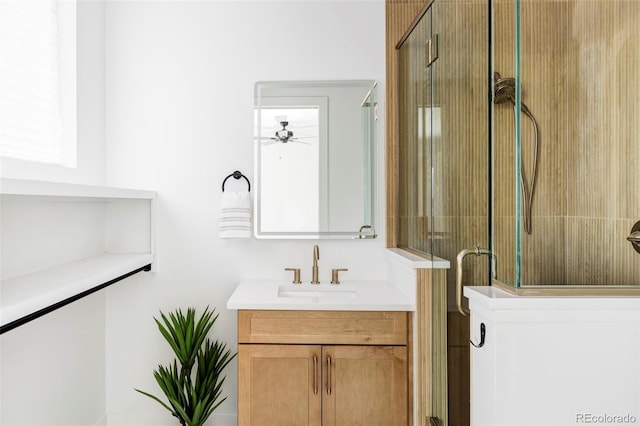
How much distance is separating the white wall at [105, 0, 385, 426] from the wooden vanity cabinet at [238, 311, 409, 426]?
1.67ft

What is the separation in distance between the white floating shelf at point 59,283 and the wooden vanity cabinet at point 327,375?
614 mm

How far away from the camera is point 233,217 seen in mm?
2156

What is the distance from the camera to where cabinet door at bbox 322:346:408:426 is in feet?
5.95

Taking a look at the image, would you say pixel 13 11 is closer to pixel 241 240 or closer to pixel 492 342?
pixel 241 240

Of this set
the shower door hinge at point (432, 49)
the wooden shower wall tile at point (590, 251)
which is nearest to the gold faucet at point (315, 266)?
the shower door hinge at point (432, 49)

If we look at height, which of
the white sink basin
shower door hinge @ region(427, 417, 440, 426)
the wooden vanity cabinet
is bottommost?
shower door hinge @ region(427, 417, 440, 426)

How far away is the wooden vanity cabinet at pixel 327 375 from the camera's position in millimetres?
1812

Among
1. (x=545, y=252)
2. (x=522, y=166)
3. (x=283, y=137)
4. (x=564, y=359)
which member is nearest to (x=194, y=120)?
(x=283, y=137)

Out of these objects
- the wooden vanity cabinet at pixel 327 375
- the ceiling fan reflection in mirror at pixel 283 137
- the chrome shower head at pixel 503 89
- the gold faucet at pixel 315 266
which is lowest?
the wooden vanity cabinet at pixel 327 375

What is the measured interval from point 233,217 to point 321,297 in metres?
0.60

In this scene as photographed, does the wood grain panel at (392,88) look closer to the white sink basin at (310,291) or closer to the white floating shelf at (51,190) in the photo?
the white sink basin at (310,291)

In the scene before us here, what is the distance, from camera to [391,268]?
2.20m

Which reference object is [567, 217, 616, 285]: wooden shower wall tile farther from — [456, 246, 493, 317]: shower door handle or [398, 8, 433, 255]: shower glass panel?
[398, 8, 433, 255]: shower glass panel

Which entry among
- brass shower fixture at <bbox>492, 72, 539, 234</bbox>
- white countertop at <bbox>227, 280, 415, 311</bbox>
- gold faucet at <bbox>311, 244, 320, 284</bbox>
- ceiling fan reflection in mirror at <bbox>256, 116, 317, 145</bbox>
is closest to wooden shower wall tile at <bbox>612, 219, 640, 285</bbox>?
brass shower fixture at <bbox>492, 72, 539, 234</bbox>
